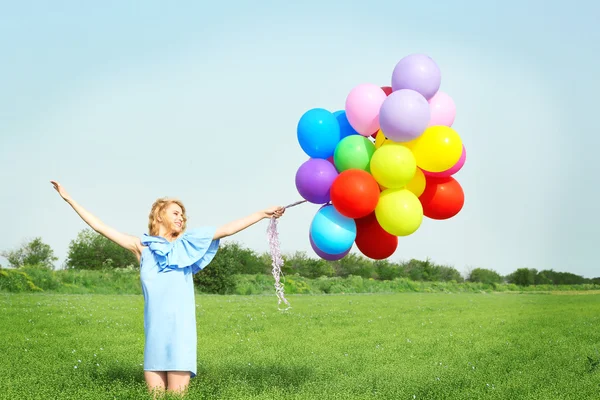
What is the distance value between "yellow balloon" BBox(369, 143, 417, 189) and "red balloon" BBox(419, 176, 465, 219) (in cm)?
48

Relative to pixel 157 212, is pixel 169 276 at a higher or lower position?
lower

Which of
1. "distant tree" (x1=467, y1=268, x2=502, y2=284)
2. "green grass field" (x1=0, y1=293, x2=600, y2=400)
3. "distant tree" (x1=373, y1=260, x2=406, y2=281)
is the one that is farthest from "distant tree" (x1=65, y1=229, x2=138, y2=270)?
"green grass field" (x1=0, y1=293, x2=600, y2=400)

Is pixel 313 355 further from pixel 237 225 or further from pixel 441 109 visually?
pixel 441 109

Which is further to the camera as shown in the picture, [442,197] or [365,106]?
[442,197]

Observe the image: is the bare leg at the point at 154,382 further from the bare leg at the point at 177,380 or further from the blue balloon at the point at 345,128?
the blue balloon at the point at 345,128

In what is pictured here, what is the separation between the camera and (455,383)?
7559 millimetres

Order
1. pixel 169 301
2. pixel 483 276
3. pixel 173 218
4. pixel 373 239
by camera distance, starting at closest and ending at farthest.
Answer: pixel 169 301 < pixel 173 218 < pixel 373 239 < pixel 483 276

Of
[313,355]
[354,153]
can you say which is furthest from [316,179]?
[313,355]

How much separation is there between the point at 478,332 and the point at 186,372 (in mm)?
8753

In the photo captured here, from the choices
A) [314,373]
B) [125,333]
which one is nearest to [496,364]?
[314,373]

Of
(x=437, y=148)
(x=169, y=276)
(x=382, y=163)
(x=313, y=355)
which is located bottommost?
(x=313, y=355)

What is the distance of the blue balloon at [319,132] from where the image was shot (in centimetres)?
620

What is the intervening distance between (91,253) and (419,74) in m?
40.4

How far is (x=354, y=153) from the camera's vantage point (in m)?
6.00
